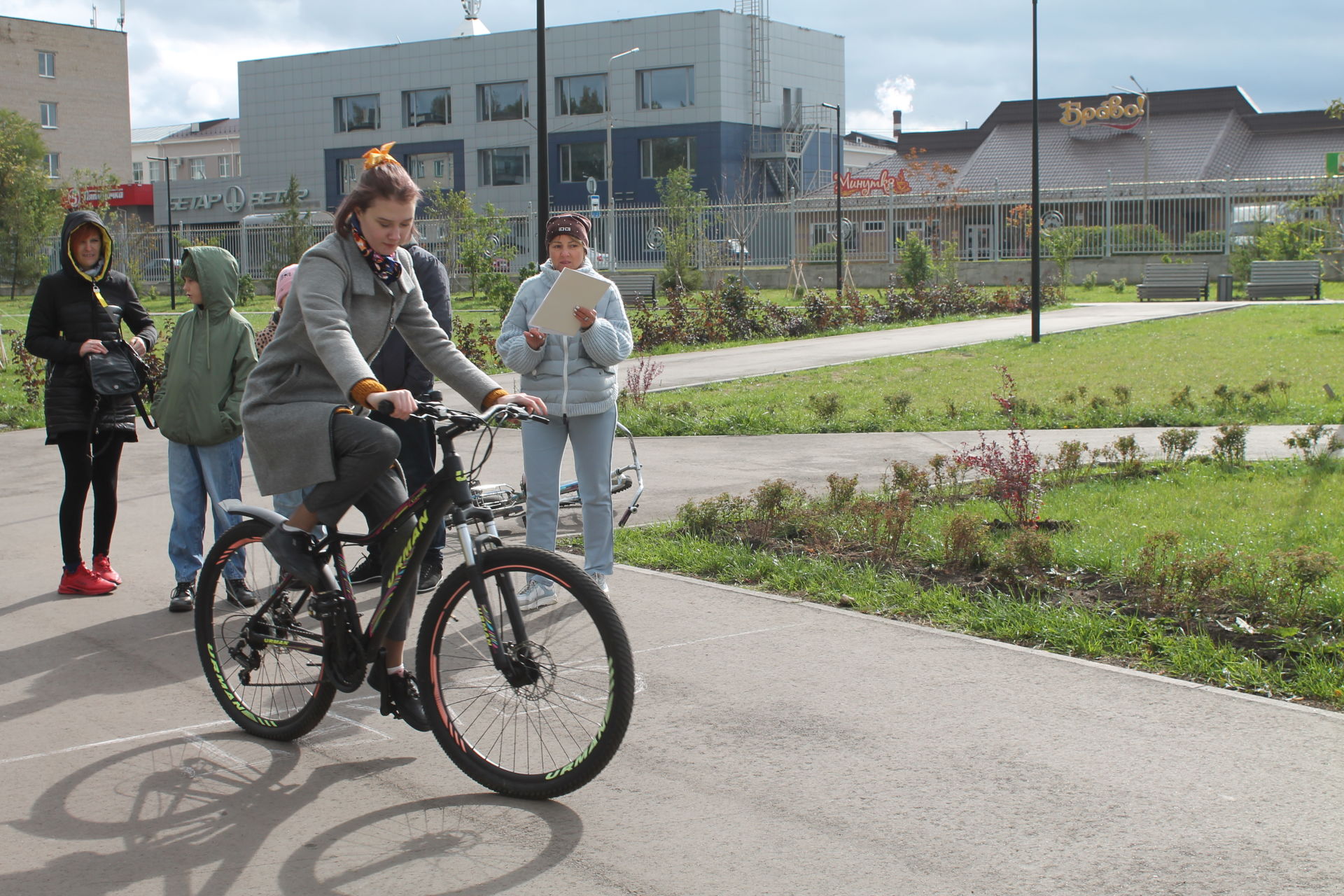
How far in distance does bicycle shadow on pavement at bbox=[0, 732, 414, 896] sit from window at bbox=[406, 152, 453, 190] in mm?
67316

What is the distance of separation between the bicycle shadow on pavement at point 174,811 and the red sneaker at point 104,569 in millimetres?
2679

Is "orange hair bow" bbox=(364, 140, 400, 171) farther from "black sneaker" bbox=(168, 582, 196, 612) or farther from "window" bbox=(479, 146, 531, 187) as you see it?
"window" bbox=(479, 146, 531, 187)

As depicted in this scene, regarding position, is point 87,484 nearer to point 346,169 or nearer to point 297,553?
point 297,553

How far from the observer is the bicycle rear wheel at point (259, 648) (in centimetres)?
480

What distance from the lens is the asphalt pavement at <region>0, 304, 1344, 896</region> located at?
12.2ft

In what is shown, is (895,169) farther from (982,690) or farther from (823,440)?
(982,690)

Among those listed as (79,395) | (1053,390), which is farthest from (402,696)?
(1053,390)

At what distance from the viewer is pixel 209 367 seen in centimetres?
674

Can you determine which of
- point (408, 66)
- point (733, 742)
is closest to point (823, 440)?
point (733, 742)

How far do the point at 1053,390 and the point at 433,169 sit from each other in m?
60.9

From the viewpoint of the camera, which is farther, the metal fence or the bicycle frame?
the metal fence

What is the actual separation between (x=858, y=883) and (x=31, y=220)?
2132 inches

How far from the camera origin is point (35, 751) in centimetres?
479

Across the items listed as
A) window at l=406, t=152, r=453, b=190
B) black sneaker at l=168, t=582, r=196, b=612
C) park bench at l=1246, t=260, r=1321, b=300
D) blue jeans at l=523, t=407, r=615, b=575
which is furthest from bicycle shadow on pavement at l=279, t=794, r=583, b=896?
window at l=406, t=152, r=453, b=190
